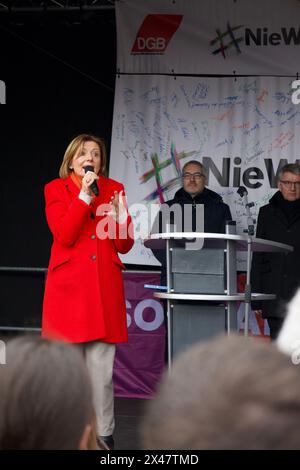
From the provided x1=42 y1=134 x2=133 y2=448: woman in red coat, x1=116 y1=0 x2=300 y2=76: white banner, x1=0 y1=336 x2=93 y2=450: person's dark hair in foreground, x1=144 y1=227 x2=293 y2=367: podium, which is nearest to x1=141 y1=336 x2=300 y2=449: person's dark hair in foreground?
x1=0 y1=336 x2=93 y2=450: person's dark hair in foreground

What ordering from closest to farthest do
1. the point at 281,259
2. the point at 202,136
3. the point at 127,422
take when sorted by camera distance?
the point at 281,259
the point at 127,422
the point at 202,136

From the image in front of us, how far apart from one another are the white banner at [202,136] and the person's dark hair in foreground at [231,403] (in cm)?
544

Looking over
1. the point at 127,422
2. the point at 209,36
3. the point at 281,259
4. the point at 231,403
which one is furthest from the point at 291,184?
the point at 231,403

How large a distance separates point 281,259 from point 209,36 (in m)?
2.07

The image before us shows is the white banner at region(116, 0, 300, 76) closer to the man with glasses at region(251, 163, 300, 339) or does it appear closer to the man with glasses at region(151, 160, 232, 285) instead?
the man with glasses at region(151, 160, 232, 285)

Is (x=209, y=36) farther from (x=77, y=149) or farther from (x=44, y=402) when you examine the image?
(x=44, y=402)

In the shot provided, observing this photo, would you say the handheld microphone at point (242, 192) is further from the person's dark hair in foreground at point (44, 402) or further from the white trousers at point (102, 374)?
the person's dark hair in foreground at point (44, 402)

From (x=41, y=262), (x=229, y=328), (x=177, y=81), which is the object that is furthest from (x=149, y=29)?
(x=229, y=328)

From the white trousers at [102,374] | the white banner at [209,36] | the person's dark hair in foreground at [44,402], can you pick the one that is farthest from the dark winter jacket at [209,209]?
the person's dark hair in foreground at [44,402]

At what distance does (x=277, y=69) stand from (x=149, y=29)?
3.34 ft

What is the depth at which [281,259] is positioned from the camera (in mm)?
5262

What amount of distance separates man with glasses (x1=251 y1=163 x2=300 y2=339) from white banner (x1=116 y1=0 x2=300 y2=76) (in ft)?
4.60

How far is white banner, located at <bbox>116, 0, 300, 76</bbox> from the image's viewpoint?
635 centimetres
